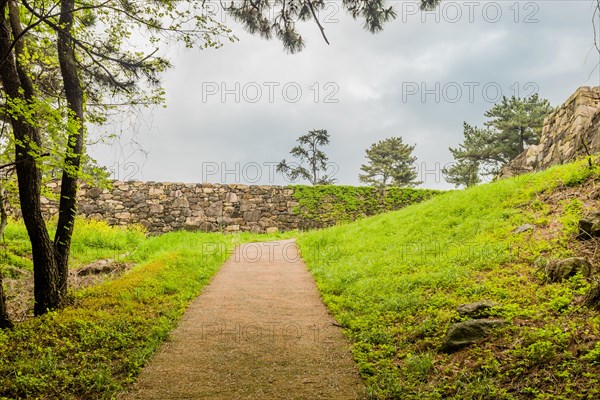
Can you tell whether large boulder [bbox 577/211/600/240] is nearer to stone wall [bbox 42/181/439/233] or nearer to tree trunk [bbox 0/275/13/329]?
tree trunk [bbox 0/275/13/329]

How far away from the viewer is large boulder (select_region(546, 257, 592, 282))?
16.1ft

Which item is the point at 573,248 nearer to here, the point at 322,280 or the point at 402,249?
the point at 402,249

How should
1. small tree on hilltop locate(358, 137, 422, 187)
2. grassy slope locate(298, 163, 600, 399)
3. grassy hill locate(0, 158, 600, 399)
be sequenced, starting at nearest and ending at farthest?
grassy slope locate(298, 163, 600, 399)
grassy hill locate(0, 158, 600, 399)
small tree on hilltop locate(358, 137, 422, 187)

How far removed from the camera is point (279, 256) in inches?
448

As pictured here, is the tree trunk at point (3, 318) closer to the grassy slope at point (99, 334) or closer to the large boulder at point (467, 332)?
the grassy slope at point (99, 334)

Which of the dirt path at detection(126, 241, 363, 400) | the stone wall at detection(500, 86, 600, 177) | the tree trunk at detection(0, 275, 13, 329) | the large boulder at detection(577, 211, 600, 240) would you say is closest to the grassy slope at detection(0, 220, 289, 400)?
the tree trunk at detection(0, 275, 13, 329)

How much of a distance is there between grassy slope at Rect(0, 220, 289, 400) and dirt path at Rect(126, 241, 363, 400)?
0.95ft

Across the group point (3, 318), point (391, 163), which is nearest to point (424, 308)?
point (3, 318)

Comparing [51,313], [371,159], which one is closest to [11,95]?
[51,313]

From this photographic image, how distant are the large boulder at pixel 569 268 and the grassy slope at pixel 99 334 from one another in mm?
5017

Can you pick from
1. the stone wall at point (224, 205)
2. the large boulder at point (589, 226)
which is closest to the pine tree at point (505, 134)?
the stone wall at point (224, 205)

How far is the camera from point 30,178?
209 inches

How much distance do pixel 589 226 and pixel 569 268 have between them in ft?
4.08

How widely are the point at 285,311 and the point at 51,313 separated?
330 cm
